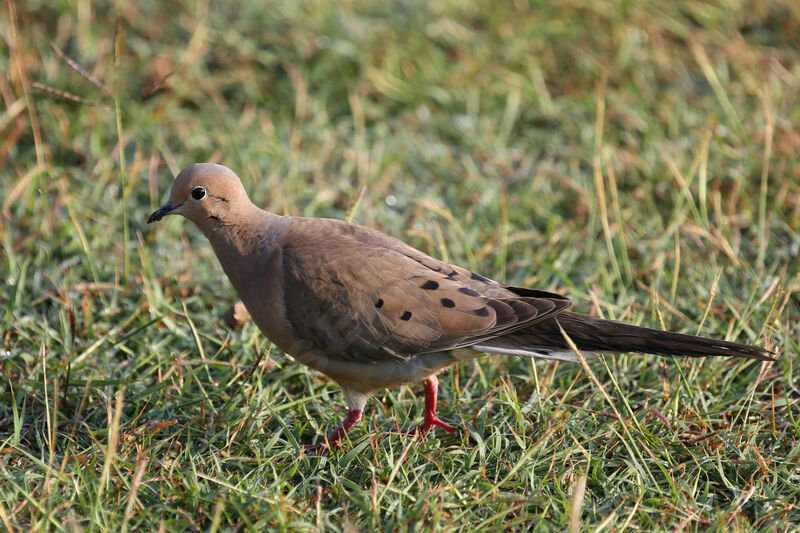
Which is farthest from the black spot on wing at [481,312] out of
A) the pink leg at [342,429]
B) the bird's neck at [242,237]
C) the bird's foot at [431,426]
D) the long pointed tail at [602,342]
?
the bird's neck at [242,237]

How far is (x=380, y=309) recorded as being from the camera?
11.2 ft

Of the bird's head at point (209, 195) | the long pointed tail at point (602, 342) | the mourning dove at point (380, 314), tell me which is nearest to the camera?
the long pointed tail at point (602, 342)

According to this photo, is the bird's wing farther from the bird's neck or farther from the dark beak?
the dark beak

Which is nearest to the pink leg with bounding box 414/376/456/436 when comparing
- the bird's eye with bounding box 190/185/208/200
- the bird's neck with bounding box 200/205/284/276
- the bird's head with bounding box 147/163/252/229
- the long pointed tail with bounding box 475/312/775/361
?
the long pointed tail with bounding box 475/312/775/361

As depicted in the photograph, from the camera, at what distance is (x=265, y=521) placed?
2.89m

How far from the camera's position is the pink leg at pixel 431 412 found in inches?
141

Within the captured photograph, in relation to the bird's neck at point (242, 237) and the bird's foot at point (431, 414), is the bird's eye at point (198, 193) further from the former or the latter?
the bird's foot at point (431, 414)

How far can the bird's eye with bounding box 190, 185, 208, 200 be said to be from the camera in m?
3.63

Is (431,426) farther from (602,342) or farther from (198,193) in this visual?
(198,193)

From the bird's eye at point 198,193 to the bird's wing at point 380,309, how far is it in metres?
0.47

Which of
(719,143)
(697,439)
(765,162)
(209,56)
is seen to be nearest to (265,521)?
(697,439)

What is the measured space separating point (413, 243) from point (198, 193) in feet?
5.18

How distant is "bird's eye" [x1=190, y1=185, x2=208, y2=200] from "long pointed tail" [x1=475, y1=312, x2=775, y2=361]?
128cm

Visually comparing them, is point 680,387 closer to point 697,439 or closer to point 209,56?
point 697,439
